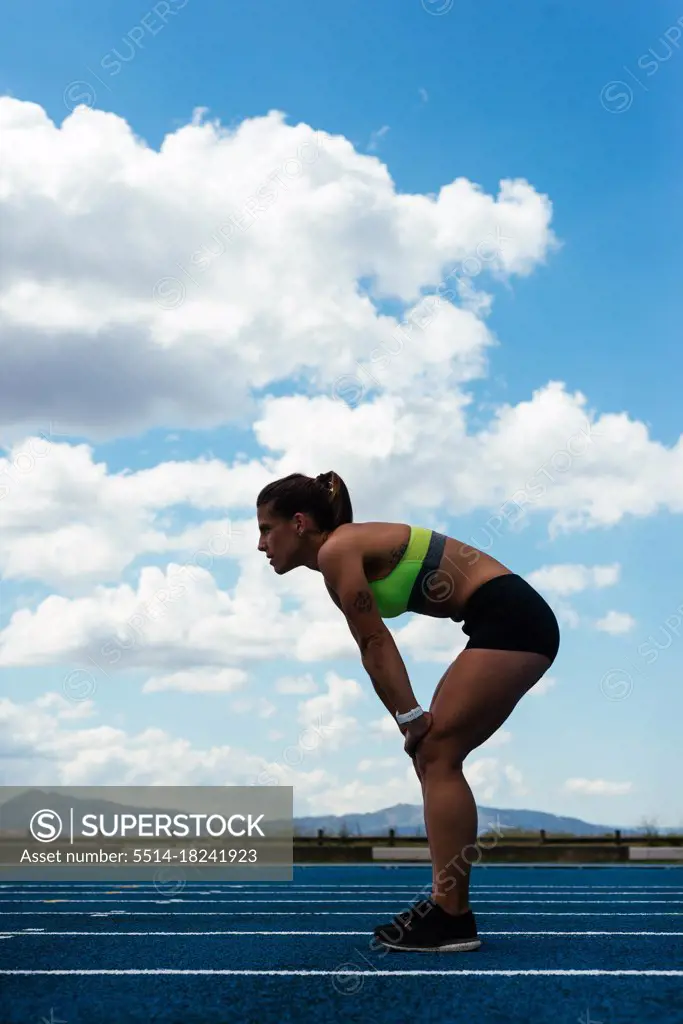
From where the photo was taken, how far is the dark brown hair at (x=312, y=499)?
3840 millimetres

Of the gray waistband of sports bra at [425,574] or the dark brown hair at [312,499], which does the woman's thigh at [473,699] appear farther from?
the dark brown hair at [312,499]

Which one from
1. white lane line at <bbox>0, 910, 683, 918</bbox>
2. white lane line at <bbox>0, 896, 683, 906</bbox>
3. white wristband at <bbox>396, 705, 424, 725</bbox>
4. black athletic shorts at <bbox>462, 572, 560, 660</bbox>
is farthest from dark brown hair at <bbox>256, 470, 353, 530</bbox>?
white lane line at <bbox>0, 896, 683, 906</bbox>

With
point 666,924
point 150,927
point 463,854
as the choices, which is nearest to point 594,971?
point 463,854

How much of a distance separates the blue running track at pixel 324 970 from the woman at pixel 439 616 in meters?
0.24

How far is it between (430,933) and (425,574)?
1.11 meters

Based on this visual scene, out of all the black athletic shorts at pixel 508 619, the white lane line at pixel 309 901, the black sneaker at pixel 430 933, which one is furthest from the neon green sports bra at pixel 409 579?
the white lane line at pixel 309 901

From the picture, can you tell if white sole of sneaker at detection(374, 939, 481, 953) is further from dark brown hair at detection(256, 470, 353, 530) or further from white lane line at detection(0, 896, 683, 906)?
white lane line at detection(0, 896, 683, 906)

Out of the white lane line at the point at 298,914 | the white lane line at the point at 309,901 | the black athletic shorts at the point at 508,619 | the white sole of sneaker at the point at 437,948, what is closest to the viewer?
the white sole of sneaker at the point at 437,948

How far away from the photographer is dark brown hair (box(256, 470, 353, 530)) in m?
3.84

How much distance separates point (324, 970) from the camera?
3.04 m

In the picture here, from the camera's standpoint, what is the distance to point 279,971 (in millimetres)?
3029

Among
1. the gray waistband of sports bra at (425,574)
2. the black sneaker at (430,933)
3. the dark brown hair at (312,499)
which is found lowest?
the black sneaker at (430,933)

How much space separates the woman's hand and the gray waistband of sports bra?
375mm

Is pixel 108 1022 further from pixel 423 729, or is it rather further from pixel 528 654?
pixel 528 654
